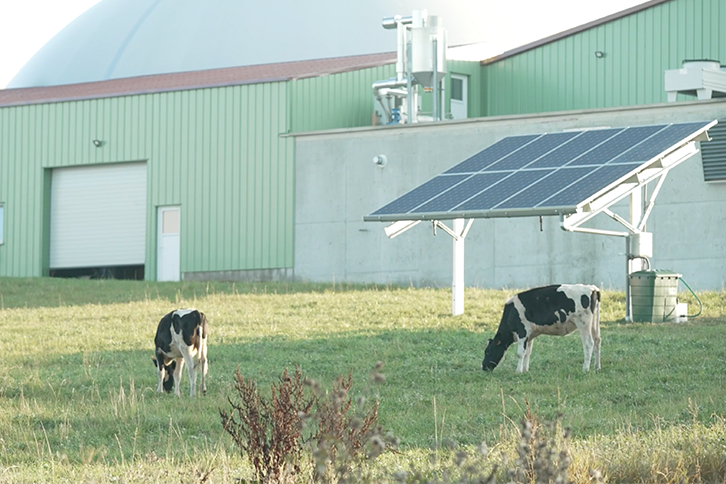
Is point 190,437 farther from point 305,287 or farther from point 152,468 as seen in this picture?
point 305,287

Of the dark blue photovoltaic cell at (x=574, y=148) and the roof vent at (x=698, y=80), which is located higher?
the roof vent at (x=698, y=80)

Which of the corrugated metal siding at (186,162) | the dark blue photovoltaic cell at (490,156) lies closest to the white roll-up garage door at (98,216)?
the corrugated metal siding at (186,162)

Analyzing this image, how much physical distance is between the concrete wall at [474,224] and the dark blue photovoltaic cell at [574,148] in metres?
6.45

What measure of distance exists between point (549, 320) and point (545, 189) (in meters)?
4.89

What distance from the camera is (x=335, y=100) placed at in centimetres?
4022

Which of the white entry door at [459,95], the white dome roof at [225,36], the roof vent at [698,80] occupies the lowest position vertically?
the roof vent at [698,80]

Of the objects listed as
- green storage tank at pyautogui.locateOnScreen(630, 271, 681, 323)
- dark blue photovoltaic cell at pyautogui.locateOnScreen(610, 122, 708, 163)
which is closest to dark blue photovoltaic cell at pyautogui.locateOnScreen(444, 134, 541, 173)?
dark blue photovoltaic cell at pyautogui.locateOnScreen(610, 122, 708, 163)

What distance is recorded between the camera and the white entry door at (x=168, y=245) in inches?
1546

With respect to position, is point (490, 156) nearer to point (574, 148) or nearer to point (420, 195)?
point (574, 148)

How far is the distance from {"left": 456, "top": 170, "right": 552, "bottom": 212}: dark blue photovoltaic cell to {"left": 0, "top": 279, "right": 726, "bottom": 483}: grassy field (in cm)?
217

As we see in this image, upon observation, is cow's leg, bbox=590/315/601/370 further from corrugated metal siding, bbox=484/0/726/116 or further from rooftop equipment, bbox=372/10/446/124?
corrugated metal siding, bbox=484/0/726/116

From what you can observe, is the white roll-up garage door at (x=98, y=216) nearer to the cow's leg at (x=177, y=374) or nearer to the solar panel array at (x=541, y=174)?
the solar panel array at (x=541, y=174)

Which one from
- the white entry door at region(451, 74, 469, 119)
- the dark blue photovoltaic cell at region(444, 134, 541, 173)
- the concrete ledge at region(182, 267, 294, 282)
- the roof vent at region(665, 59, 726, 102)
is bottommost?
the concrete ledge at region(182, 267, 294, 282)

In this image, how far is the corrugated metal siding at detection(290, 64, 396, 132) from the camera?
3872 cm
